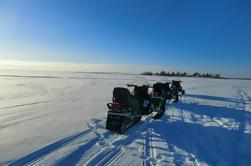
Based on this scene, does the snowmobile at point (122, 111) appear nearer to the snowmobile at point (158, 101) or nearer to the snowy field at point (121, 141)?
the snowy field at point (121, 141)

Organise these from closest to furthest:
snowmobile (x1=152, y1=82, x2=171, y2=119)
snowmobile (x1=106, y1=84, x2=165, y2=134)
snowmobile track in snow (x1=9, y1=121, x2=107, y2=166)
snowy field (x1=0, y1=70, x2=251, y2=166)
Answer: snowmobile track in snow (x1=9, y1=121, x2=107, y2=166), snowy field (x1=0, y1=70, x2=251, y2=166), snowmobile (x1=106, y1=84, x2=165, y2=134), snowmobile (x1=152, y1=82, x2=171, y2=119)

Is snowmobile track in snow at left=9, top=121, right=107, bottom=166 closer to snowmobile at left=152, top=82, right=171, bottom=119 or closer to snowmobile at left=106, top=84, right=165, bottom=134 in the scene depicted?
snowmobile at left=106, top=84, right=165, bottom=134

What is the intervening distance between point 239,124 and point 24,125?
643cm

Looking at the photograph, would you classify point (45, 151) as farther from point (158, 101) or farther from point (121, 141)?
point (158, 101)

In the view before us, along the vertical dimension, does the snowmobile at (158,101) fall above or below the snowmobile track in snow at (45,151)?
above

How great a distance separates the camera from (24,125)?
8070 mm

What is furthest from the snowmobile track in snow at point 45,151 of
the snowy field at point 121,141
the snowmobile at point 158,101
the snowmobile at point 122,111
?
the snowmobile at point 158,101

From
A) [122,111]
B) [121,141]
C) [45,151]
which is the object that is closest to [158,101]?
[122,111]

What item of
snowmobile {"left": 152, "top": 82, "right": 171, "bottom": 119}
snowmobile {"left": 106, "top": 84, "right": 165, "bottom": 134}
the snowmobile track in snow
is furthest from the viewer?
snowmobile {"left": 152, "top": 82, "right": 171, "bottom": 119}

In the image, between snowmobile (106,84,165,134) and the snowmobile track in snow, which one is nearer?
the snowmobile track in snow

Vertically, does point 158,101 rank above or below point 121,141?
above

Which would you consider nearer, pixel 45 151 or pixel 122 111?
pixel 45 151

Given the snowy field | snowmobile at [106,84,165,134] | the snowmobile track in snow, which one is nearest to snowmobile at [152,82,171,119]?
the snowy field

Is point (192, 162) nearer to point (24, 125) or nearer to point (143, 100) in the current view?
point (143, 100)
